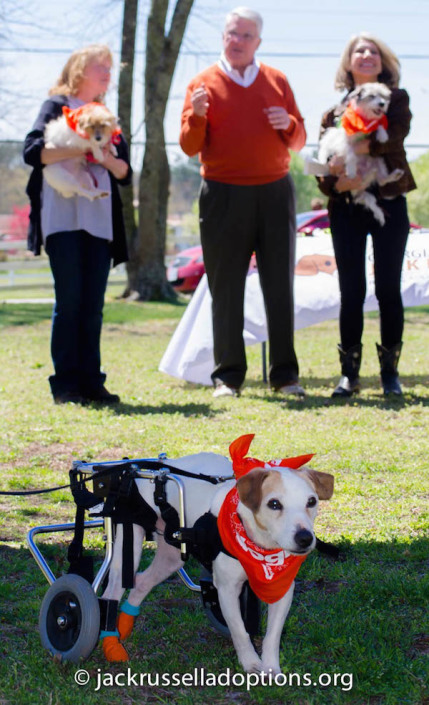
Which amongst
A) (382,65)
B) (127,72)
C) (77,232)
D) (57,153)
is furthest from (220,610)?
(127,72)

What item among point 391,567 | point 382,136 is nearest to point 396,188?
point 382,136

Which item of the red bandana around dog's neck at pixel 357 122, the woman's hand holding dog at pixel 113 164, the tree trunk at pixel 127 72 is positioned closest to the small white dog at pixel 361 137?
the red bandana around dog's neck at pixel 357 122

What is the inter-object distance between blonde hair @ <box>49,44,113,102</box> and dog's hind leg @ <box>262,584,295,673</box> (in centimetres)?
407

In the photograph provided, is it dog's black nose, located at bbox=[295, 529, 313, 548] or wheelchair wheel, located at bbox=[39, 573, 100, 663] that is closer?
dog's black nose, located at bbox=[295, 529, 313, 548]

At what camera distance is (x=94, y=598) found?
234 cm

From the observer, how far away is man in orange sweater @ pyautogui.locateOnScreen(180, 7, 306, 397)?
5645mm

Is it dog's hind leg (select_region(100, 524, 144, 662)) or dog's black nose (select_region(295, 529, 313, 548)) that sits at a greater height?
dog's black nose (select_region(295, 529, 313, 548))

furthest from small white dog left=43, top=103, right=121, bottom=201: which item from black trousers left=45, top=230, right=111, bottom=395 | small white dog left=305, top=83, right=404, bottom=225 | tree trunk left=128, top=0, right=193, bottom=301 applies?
tree trunk left=128, top=0, right=193, bottom=301

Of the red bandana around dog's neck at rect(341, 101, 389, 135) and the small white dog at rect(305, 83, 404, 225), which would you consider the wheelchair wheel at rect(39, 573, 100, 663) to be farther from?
the red bandana around dog's neck at rect(341, 101, 389, 135)

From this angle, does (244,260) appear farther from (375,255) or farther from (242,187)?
(375,255)

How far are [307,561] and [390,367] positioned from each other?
Result: 9.94ft

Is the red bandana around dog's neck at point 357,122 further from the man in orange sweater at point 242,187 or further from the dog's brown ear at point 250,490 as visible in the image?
the dog's brown ear at point 250,490

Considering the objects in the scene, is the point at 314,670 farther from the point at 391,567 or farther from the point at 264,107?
the point at 264,107

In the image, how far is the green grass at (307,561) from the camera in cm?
222
